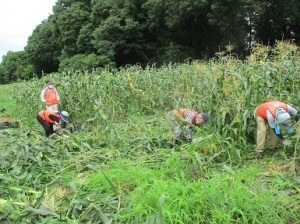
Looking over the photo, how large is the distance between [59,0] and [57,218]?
102 ft

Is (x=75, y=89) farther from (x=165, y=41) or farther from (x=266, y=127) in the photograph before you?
(x=165, y=41)

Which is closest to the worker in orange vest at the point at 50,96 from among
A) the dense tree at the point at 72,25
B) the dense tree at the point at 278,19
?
the dense tree at the point at 278,19

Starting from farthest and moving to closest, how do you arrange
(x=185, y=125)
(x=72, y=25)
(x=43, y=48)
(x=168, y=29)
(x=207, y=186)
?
(x=43, y=48), (x=72, y=25), (x=168, y=29), (x=185, y=125), (x=207, y=186)

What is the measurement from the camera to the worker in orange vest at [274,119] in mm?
3705

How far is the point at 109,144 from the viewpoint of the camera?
4.85 metres

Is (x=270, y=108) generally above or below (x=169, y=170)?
above

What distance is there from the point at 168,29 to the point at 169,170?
21.1 meters

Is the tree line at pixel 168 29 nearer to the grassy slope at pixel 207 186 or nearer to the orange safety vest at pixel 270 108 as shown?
the orange safety vest at pixel 270 108

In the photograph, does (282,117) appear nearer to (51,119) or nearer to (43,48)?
(51,119)

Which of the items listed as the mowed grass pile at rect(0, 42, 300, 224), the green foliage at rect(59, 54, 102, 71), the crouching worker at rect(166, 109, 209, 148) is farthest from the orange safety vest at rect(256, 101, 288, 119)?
the green foliage at rect(59, 54, 102, 71)

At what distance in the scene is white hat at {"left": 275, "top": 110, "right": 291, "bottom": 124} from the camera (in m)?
3.67

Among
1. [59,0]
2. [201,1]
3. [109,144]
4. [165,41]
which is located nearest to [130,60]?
[165,41]

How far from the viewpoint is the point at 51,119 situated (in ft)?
19.3

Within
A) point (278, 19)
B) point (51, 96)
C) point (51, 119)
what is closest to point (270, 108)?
point (51, 119)
